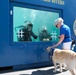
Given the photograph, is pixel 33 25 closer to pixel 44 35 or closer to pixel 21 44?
pixel 44 35

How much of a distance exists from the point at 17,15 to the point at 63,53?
2.11 meters

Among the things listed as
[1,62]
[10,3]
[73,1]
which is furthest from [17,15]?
[73,1]

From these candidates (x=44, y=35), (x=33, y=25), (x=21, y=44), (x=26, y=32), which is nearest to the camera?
(x=21, y=44)

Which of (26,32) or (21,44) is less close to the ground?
(26,32)

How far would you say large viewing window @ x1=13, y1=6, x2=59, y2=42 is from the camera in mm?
7598

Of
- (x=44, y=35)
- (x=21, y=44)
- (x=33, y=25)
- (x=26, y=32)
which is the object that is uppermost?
(x=33, y=25)

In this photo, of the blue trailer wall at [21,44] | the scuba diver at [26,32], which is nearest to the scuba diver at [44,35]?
the blue trailer wall at [21,44]

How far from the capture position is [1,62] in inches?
278

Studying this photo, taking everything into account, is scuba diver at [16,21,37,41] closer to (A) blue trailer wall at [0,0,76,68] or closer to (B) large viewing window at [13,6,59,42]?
(B) large viewing window at [13,6,59,42]

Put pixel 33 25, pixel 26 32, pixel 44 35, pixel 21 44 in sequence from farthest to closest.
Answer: pixel 44 35, pixel 33 25, pixel 26 32, pixel 21 44

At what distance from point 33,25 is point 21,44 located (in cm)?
97

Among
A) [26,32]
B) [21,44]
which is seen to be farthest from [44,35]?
[21,44]

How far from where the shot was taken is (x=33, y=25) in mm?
8148

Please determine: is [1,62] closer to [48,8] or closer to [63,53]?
[63,53]
